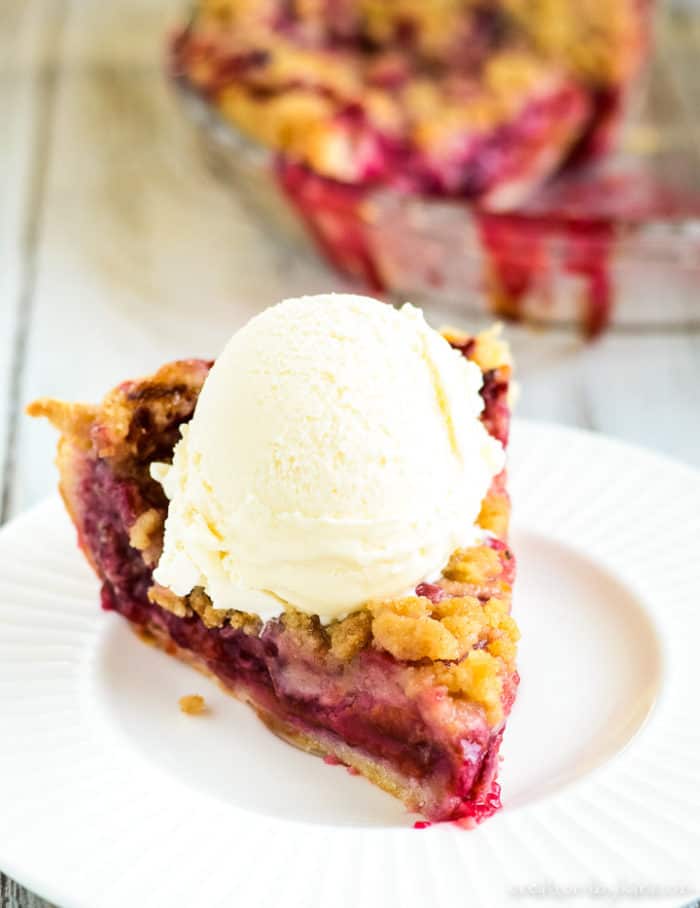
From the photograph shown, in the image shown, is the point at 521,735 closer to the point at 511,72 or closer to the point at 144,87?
the point at 511,72

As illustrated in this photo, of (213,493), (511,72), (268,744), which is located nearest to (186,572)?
(213,493)

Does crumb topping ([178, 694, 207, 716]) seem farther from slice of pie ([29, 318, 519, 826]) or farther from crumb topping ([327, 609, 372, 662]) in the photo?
crumb topping ([327, 609, 372, 662])

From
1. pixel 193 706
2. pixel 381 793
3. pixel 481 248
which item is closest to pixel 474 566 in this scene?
pixel 381 793

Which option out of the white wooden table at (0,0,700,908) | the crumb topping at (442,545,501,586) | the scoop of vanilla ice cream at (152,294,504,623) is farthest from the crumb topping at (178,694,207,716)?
the white wooden table at (0,0,700,908)

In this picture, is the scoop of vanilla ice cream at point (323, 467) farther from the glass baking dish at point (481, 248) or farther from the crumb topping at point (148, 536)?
the glass baking dish at point (481, 248)

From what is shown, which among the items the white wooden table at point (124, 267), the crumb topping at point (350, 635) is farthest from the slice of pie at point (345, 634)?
the white wooden table at point (124, 267)

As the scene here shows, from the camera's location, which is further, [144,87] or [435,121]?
[144,87]

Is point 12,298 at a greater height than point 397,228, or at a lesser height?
lesser

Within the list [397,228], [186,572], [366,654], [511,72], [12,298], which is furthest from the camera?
[511,72]
